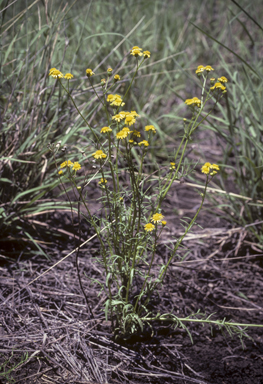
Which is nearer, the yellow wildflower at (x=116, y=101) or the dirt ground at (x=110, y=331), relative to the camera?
the yellow wildflower at (x=116, y=101)

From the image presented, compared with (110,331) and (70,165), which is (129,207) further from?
(110,331)

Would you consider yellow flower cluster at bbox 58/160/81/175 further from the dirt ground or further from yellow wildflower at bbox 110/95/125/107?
the dirt ground

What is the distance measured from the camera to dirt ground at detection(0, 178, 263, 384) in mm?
1053

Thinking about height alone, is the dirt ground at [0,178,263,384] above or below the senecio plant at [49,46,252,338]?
below

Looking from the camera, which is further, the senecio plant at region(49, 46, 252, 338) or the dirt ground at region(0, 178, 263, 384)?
the dirt ground at region(0, 178, 263, 384)

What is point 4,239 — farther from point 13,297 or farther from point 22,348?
point 22,348

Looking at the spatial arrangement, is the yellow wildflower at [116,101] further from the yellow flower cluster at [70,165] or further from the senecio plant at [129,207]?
the yellow flower cluster at [70,165]

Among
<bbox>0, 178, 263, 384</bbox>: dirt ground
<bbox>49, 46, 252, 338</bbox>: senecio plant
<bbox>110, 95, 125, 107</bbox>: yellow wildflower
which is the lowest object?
<bbox>0, 178, 263, 384</bbox>: dirt ground

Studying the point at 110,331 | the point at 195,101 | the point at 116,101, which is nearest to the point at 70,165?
the point at 116,101

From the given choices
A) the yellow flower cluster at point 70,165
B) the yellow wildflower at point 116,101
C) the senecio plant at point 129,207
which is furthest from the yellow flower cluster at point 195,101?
the yellow flower cluster at point 70,165

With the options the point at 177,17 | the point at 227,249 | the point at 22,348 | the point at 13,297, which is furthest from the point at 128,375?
the point at 177,17

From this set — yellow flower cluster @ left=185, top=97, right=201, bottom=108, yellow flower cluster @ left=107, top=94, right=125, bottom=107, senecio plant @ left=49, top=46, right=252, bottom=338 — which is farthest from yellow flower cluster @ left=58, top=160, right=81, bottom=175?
yellow flower cluster @ left=185, top=97, right=201, bottom=108

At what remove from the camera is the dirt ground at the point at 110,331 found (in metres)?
1.05

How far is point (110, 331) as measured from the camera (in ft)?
3.99
